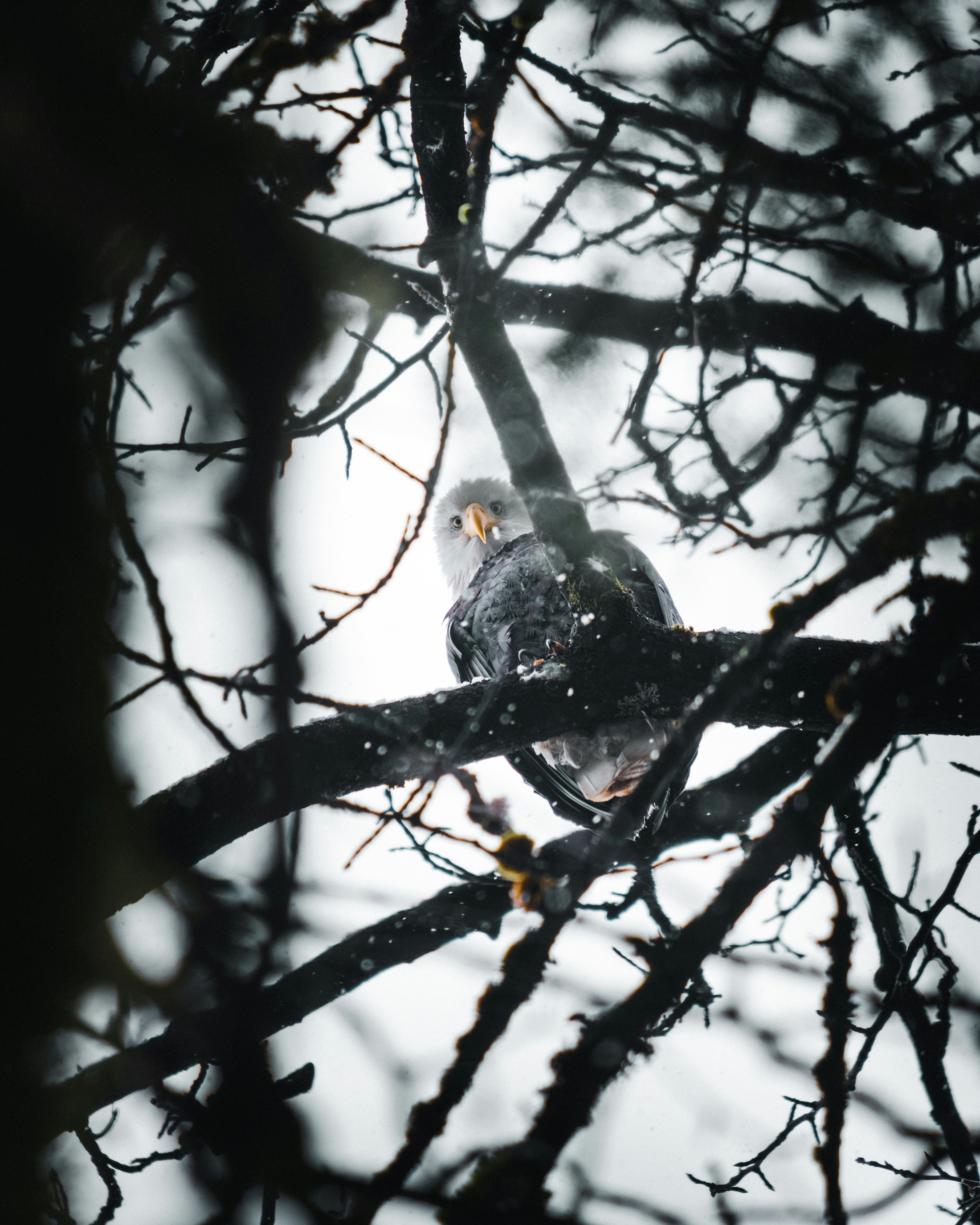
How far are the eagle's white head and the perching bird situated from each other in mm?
160

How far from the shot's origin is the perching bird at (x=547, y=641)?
271 cm

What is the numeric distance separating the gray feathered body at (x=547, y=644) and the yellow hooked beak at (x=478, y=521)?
0.34 m

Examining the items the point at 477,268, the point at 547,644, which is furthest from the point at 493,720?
the point at 477,268

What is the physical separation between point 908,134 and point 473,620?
2218 millimetres

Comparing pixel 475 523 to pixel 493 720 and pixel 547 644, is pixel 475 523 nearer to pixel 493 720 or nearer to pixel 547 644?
pixel 547 644

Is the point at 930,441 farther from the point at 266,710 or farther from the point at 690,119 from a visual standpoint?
the point at 266,710

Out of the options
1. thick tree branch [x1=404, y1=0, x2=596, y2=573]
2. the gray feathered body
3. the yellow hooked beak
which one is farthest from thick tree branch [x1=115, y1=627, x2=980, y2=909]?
the yellow hooked beak

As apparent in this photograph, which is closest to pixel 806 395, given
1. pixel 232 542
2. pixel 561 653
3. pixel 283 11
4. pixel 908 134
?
pixel 908 134

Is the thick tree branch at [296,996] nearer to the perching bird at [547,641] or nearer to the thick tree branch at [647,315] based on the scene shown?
the perching bird at [547,641]

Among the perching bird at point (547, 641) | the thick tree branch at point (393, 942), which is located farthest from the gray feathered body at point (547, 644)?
the thick tree branch at point (393, 942)

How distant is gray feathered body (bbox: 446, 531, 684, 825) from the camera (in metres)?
2.77

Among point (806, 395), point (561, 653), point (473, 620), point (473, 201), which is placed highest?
point (473, 620)

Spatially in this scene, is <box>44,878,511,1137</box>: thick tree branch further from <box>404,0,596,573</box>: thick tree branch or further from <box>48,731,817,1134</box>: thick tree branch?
<box>404,0,596,573</box>: thick tree branch

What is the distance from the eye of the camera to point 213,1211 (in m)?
1.44
